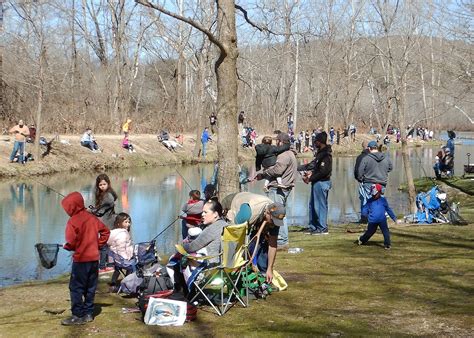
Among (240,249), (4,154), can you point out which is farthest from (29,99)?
(240,249)

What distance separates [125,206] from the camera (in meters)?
20.6

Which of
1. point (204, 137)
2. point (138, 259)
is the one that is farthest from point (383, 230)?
point (204, 137)

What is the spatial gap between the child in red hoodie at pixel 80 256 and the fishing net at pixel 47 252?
0.93 m

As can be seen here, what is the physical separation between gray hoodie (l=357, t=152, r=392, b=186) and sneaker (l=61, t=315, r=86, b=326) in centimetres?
790

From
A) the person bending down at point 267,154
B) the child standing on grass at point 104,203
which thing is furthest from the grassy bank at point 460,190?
the child standing on grass at point 104,203

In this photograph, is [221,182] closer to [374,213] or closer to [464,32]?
[374,213]

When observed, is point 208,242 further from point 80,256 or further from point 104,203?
point 104,203

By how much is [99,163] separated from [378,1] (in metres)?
20.9

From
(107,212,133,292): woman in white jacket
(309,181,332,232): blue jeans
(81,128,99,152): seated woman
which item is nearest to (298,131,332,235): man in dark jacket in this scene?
(309,181,332,232): blue jeans

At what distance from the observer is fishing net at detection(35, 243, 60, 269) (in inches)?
302

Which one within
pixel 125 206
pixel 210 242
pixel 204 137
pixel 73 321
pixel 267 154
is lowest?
pixel 73 321

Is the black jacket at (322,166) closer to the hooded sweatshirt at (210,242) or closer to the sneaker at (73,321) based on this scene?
the hooded sweatshirt at (210,242)

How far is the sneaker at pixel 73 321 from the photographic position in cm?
675

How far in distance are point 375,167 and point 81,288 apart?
7.90 metres
